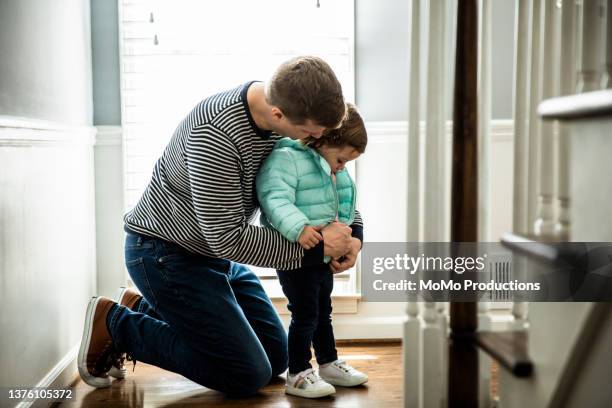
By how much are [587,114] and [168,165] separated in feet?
4.19

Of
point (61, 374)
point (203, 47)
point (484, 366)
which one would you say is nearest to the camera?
point (484, 366)

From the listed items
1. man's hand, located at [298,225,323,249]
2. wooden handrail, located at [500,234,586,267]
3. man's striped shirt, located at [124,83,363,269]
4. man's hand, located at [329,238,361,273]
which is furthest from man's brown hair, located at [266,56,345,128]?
wooden handrail, located at [500,234,586,267]

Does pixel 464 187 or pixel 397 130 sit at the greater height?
pixel 397 130

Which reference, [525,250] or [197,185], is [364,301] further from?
[525,250]

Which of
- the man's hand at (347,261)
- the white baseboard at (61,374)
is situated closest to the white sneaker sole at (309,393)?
the man's hand at (347,261)

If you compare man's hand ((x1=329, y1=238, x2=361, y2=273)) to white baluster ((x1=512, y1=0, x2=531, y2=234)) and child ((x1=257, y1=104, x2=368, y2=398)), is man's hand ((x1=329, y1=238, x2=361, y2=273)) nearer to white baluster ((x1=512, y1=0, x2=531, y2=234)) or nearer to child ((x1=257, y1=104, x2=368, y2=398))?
child ((x1=257, y1=104, x2=368, y2=398))

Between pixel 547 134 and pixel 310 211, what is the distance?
2.72ft

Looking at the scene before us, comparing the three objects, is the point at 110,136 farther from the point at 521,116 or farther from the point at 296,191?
the point at 521,116

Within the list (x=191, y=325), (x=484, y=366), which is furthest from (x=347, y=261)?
(x=484, y=366)

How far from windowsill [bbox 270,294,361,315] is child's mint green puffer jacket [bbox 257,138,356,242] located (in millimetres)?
704

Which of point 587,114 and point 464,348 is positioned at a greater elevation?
point 587,114

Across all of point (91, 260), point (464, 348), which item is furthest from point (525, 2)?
point (91, 260)

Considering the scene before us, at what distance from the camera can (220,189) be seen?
195 cm

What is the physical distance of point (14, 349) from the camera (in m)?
1.91
